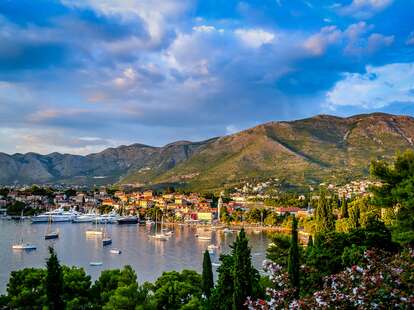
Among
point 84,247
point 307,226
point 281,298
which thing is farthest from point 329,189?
point 281,298

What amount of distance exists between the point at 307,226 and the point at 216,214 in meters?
40.8

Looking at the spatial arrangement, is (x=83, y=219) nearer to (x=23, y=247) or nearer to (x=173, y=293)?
(x=23, y=247)

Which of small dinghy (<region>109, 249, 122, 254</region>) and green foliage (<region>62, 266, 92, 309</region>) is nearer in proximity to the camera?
green foliage (<region>62, 266, 92, 309</region>)

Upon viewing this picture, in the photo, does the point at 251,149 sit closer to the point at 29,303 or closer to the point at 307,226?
the point at 307,226

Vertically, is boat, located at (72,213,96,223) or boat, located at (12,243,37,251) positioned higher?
boat, located at (72,213,96,223)

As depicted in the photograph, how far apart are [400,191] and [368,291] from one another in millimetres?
10549

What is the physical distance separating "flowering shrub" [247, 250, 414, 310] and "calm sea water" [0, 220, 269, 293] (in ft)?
93.1

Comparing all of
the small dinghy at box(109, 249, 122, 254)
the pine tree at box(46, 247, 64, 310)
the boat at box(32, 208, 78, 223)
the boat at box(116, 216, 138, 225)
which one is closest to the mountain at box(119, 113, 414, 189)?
the boat at box(116, 216, 138, 225)

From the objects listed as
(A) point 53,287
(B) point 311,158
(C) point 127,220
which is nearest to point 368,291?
(A) point 53,287

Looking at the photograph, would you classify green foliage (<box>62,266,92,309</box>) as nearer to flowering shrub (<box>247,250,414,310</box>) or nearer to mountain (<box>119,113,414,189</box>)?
flowering shrub (<box>247,250,414,310</box>)

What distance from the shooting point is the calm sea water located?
1672 inches

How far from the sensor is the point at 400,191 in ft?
54.0

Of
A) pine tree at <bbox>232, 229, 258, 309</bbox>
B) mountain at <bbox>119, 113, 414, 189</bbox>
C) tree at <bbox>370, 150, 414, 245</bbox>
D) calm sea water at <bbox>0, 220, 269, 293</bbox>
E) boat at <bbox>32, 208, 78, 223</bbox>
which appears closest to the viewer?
pine tree at <bbox>232, 229, 258, 309</bbox>

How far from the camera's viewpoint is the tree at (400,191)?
1562cm
